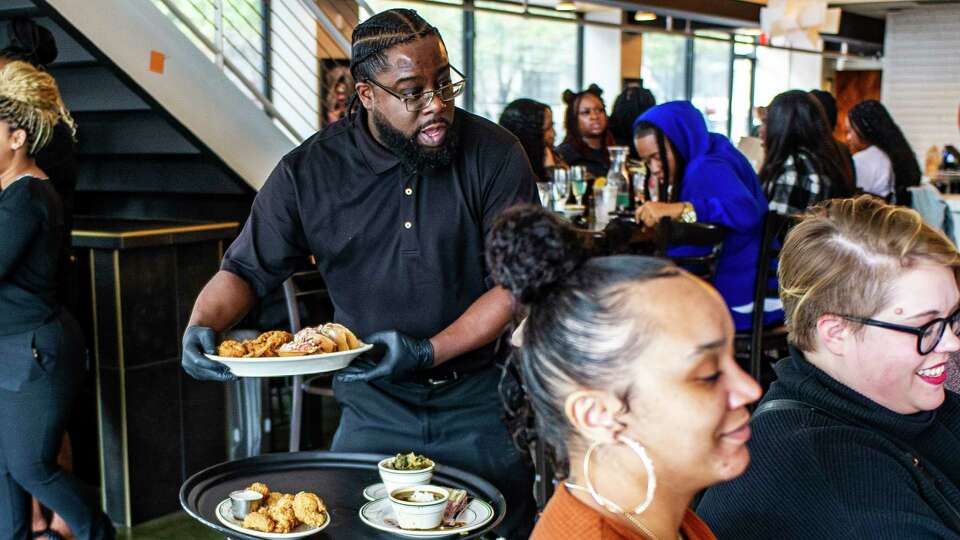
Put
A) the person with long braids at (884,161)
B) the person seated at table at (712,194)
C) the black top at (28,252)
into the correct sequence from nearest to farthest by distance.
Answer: the black top at (28,252) < the person seated at table at (712,194) < the person with long braids at (884,161)

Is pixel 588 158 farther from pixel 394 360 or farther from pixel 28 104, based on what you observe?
pixel 394 360

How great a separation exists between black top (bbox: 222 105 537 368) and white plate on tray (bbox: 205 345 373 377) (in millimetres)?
332

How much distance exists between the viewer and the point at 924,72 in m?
13.8

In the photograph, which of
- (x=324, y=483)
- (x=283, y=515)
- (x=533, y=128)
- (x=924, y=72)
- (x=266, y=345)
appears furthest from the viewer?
(x=924, y=72)

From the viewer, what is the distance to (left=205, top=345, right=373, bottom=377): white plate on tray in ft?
6.28

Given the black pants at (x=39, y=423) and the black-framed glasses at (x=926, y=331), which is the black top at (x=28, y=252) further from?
the black-framed glasses at (x=926, y=331)

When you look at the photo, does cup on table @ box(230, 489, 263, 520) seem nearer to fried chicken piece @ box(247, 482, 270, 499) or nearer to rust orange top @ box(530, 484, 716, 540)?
fried chicken piece @ box(247, 482, 270, 499)

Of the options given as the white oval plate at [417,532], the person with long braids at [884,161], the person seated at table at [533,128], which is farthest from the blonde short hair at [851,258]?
the person with long braids at [884,161]

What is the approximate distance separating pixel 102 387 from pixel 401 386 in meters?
2.08

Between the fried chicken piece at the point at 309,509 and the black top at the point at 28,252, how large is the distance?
72.4 inches

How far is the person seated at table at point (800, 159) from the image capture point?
14.3 feet

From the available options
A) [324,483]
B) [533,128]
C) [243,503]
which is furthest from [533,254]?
[533,128]

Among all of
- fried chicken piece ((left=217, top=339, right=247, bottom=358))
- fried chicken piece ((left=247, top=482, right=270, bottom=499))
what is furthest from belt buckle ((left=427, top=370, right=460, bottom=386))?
fried chicken piece ((left=247, top=482, right=270, bottom=499))

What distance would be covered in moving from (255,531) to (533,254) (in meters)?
0.71
